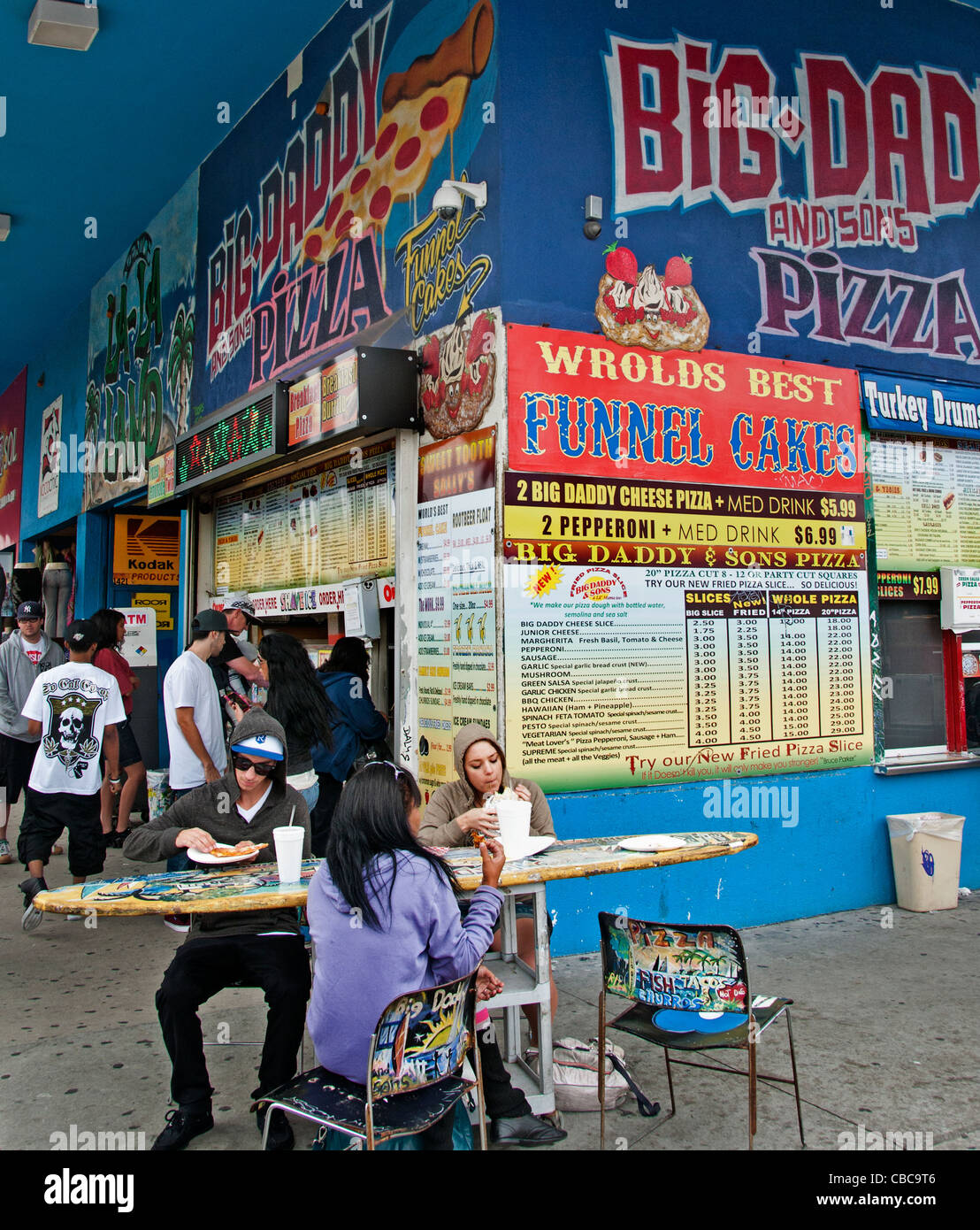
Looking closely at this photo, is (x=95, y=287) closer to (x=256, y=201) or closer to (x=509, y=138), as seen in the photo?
(x=256, y=201)

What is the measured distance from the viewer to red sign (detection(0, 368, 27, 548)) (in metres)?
17.4

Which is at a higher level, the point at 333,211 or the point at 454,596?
the point at 333,211

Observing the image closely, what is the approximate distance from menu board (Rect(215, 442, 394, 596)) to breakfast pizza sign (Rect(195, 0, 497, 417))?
2.97 ft

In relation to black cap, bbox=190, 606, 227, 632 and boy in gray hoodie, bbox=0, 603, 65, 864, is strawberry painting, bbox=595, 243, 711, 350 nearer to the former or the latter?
black cap, bbox=190, 606, 227, 632

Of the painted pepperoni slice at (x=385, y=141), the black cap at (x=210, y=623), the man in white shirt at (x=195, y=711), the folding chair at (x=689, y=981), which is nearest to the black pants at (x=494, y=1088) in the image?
the folding chair at (x=689, y=981)

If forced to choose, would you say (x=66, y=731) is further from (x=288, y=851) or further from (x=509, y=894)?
(x=509, y=894)

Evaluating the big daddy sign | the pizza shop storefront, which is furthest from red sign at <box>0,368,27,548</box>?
the big daddy sign

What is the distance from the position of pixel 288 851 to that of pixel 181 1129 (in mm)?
1011

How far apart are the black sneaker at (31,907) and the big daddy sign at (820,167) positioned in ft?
18.0

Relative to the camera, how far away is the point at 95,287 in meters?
13.5

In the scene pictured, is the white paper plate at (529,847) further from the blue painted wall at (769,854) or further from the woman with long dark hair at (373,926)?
the blue painted wall at (769,854)

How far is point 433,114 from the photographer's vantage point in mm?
6105

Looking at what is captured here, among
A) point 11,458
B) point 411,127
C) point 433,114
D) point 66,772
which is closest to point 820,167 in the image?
point 433,114

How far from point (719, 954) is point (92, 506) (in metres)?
11.3
